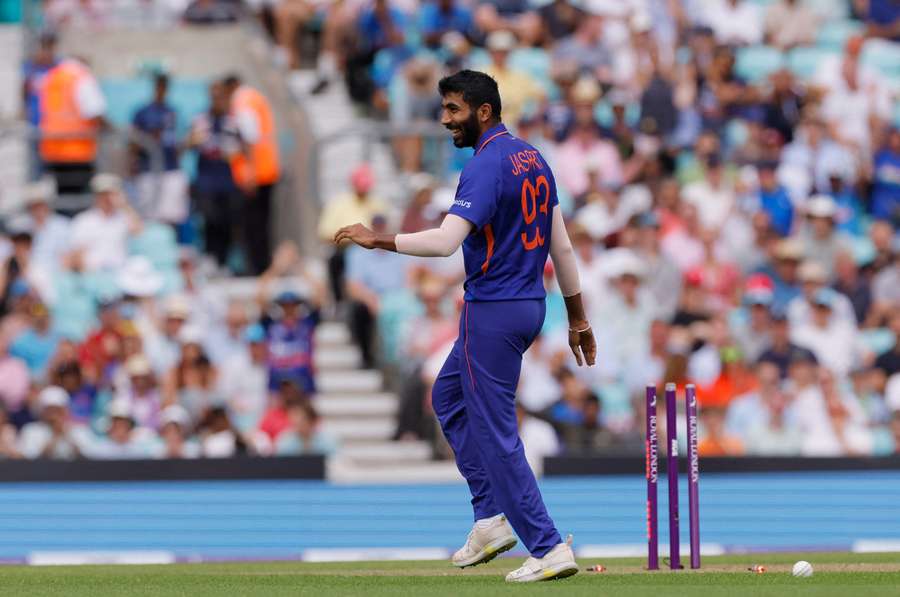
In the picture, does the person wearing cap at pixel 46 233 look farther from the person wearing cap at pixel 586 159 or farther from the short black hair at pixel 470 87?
the short black hair at pixel 470 87

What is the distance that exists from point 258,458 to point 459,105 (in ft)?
19.3

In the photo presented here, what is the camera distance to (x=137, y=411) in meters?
15.3

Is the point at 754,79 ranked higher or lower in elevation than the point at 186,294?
higher

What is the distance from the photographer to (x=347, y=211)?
57.8ft

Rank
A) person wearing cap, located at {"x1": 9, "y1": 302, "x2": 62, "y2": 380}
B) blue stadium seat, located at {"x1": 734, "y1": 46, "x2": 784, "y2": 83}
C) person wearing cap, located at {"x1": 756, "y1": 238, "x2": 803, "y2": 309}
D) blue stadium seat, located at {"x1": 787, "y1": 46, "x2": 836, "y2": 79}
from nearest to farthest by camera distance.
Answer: person wearing cap, located at {"x1": 9, "y1": 302, "x2": 62, "y2": 380}
person wearing cap, located at {"x1": 756, "y1": 238, "x2": 803, "y2": 309}
blue stadium seat, located at {"x1": 734, "y1": 46, "x2": 784, "y2": 83}
blue stadium seat, located at {"x1": 787, "y1": 46, "x2": 836, "y2": 79}

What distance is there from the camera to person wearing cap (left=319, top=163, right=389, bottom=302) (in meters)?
17.5

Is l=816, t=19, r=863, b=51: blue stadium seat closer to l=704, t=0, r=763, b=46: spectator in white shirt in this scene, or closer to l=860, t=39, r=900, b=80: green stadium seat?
l=860, t=39, r=900, b=80: green stadium seat

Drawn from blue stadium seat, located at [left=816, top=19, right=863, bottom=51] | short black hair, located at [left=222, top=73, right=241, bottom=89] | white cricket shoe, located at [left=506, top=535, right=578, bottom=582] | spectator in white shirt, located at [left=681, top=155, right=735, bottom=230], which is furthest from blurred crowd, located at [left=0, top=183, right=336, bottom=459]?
blue stadium seat, located at [left=816, top=19, right=863, bottom=51]

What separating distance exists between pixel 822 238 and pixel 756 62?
351 centimetres

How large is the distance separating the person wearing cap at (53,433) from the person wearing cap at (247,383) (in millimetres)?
1215

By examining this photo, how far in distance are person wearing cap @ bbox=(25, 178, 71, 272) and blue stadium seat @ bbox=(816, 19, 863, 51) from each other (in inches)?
339

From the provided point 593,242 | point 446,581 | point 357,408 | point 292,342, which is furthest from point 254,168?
point 446,581

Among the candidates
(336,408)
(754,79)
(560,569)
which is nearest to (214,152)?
(336,408)

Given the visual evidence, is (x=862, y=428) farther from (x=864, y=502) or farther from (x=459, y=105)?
(x=459, y=105)
